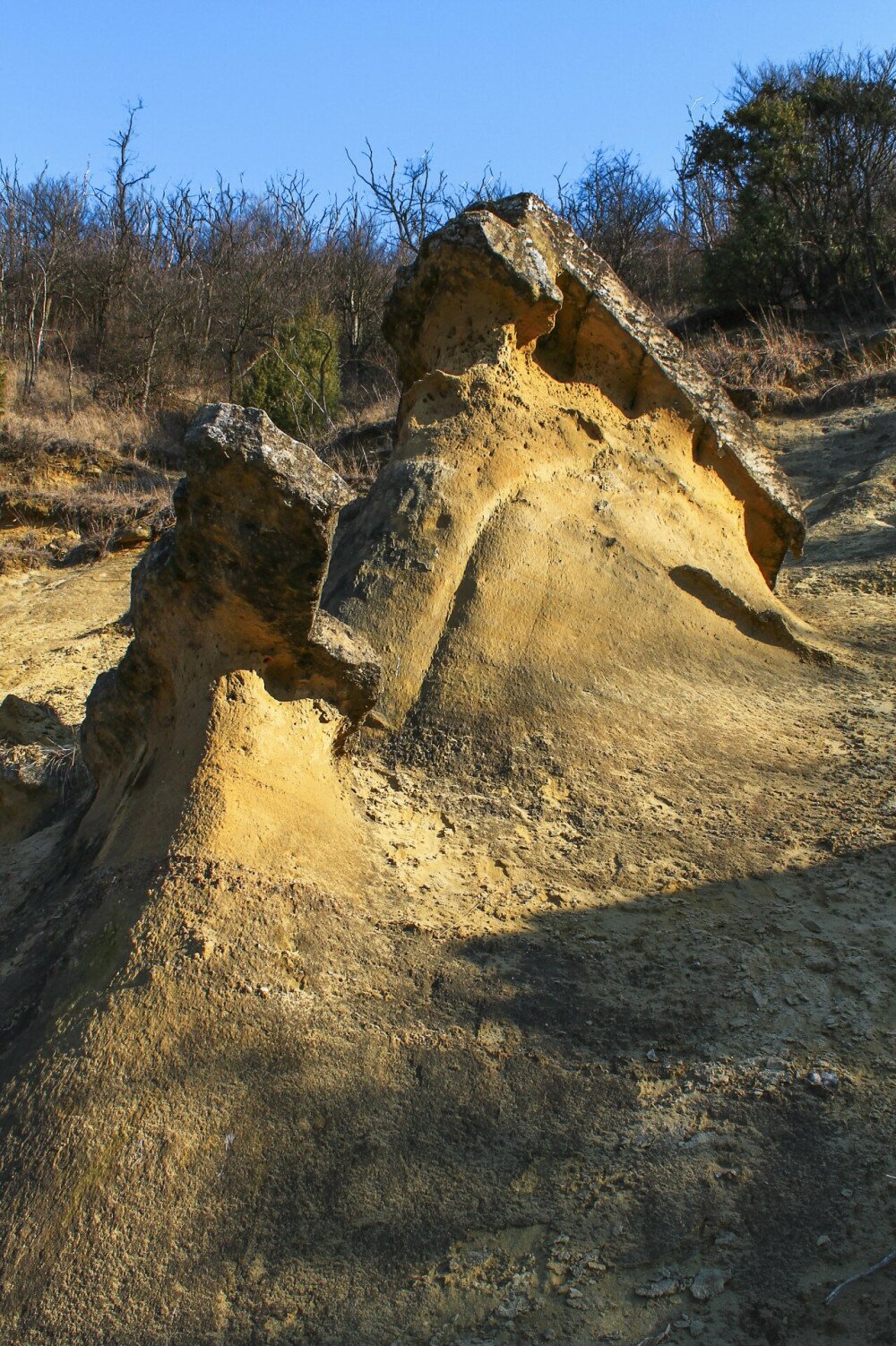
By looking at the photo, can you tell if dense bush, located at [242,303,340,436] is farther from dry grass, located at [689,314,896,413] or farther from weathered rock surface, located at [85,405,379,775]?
weathered rock surface, located at [85,405,379,775]

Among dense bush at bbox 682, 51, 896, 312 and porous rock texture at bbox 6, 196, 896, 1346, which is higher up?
dense bush at bbox 682, 51, 896, 312

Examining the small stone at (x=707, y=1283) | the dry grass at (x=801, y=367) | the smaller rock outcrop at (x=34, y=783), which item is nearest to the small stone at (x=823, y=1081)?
the small stone at (x=707, y=1283)

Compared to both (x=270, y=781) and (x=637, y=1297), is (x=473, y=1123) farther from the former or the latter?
(x=270, y=781)

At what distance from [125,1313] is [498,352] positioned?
3587 millimetres

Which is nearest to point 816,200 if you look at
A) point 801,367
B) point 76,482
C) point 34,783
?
point 801,367

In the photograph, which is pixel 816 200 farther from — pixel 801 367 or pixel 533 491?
pixel 533 491

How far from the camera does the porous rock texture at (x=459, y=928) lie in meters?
2.16

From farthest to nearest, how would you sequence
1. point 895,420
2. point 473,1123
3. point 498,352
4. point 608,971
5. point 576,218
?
point 576,218 < point 895,420 < point 498,352 < point 608,971 < point 473,1123

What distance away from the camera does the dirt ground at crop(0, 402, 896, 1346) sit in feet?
6.89

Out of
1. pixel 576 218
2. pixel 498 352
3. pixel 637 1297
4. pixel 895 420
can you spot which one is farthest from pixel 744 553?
pixel 576 218

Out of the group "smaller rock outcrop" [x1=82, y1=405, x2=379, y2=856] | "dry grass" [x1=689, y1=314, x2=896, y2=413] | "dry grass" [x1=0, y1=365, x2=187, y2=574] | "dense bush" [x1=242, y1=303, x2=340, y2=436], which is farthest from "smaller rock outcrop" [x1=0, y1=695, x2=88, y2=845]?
"dense bush" [x1=242, y1=303, x2=340, y2=436]

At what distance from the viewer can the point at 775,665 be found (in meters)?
4.48

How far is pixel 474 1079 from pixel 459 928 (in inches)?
19.5

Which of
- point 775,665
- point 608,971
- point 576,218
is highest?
point 576,218
